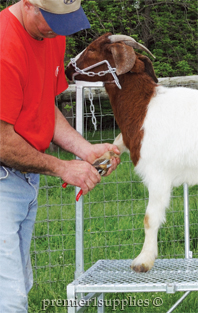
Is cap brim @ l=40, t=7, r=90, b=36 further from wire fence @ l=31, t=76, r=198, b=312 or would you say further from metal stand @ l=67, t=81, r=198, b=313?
wire fence @ l=31, t=76, r=198, b=312

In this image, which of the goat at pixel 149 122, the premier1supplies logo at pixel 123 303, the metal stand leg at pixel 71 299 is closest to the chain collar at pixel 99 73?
the goat at pixel 149 122

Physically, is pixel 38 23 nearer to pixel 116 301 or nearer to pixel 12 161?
pixel 12 161

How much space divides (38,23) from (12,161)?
732 mm

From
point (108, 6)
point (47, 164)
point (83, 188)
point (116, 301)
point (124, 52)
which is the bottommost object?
point (116, 301)

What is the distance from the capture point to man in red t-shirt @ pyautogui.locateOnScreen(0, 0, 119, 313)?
6.86 ft

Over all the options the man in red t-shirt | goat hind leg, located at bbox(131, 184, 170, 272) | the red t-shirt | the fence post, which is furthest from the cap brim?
goat hind leg, located at bbox(131, 184, 170, 272)

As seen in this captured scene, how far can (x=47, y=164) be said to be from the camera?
2.25 metres

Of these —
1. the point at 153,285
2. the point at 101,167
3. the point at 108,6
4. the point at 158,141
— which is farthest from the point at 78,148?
the point at 108,6

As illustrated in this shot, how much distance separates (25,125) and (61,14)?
0.61 metres

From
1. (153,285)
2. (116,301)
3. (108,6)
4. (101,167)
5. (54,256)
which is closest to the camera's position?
(153,285)

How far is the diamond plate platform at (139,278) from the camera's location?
6.72ft

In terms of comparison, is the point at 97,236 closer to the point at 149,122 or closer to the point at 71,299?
the point at 149,122

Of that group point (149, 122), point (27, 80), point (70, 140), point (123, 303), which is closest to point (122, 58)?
point (149, 122)

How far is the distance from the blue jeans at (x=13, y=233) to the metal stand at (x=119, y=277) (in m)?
0.27
